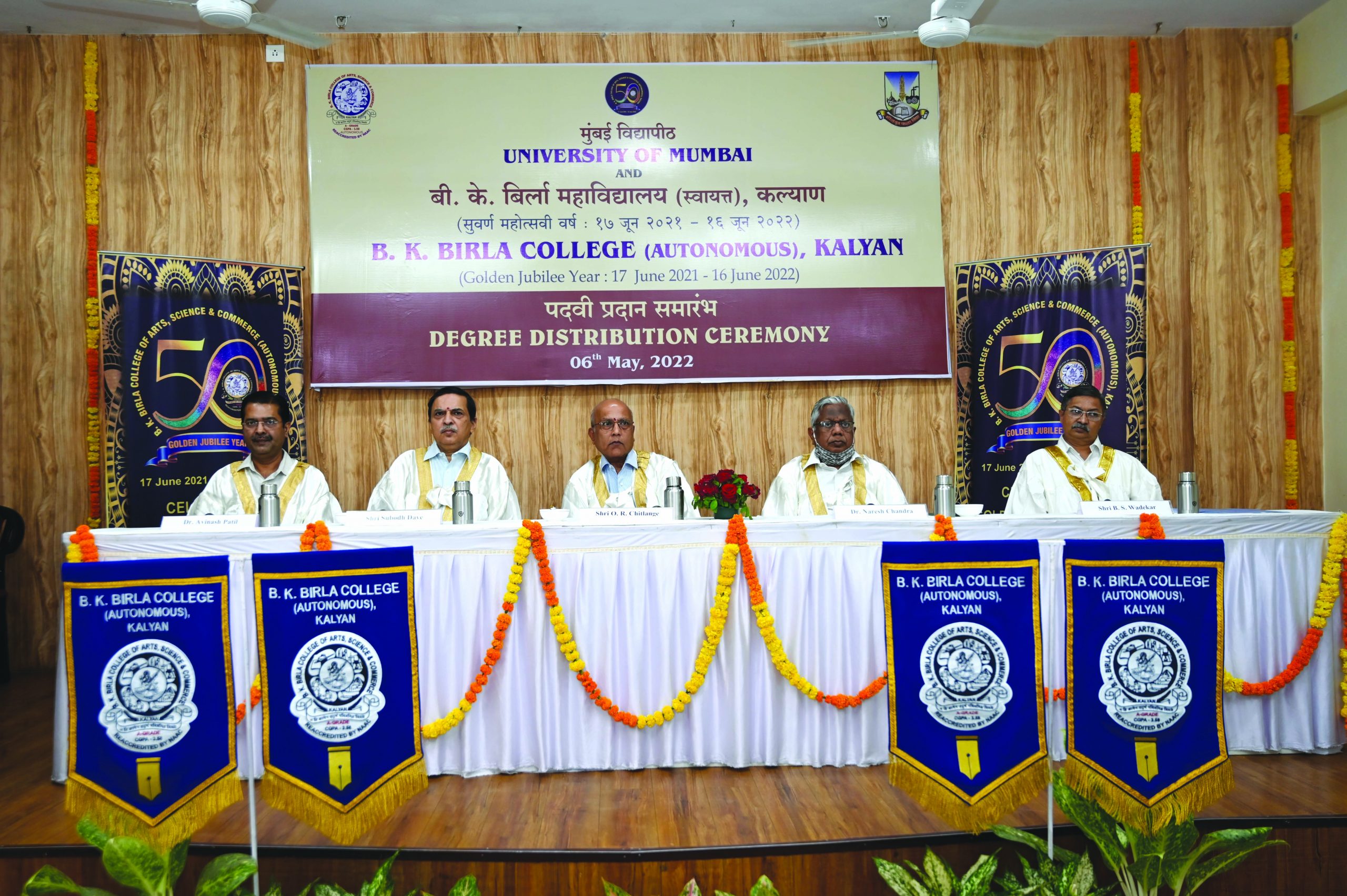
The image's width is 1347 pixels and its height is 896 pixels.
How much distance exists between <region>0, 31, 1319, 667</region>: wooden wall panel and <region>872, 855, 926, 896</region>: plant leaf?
3194mm

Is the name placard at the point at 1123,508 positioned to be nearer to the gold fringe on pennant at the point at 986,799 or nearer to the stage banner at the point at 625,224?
the gold fringe on pennant at the point at 986,799

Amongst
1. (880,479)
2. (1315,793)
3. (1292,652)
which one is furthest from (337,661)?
(1292,652)

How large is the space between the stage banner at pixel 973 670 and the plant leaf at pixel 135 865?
1.93 meters

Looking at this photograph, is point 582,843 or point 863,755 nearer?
point 582,843

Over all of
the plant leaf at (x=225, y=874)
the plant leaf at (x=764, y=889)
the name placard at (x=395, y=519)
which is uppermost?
the name placard at (x=395, y=519)

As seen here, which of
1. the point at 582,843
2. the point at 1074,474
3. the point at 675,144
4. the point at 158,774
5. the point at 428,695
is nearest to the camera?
the point at 158,774

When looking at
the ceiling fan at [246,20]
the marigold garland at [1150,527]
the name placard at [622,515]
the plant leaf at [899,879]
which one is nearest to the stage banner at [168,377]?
the ceiling fan at [246,20]

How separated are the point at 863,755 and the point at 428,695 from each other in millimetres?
1547

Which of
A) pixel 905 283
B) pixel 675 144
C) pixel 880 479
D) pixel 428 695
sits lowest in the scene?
pixel 428 695

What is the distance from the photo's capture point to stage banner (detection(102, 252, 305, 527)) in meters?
4.59

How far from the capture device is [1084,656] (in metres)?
2.41

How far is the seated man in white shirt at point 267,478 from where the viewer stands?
4098 millimetres

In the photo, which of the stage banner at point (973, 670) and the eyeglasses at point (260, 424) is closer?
the stage banner at point (973, 670)

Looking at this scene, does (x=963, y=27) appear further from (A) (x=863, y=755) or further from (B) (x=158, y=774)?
(B) (x=158, y=774)
